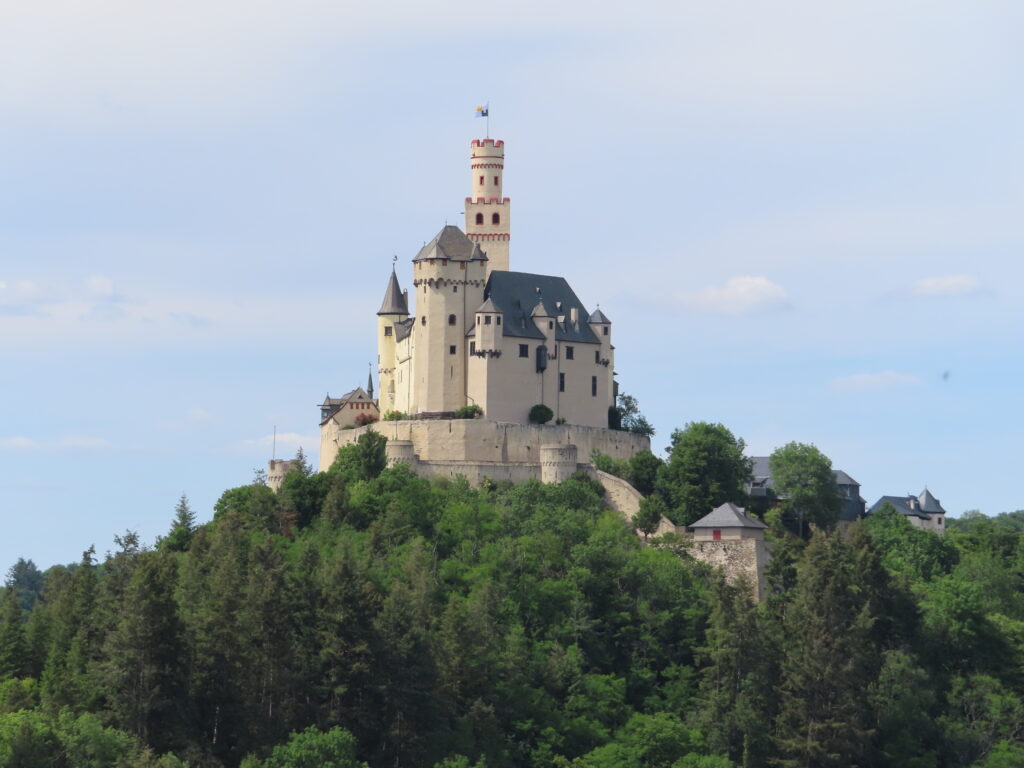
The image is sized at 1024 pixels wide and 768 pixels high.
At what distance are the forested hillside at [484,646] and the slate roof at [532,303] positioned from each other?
8.75 meters

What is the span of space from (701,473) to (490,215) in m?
18.3

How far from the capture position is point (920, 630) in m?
89.4

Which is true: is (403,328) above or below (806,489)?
above

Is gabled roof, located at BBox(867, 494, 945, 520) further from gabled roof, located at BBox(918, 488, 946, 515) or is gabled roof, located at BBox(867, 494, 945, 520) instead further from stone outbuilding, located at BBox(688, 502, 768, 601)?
stone outbuilding, located at BBox(688, 502, 768, 601)

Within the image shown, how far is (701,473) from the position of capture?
330 feet

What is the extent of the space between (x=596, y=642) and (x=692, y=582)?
5.70m

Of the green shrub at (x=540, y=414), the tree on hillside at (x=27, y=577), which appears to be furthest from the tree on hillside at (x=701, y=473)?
the tree on hillside at (x=27, y=577)

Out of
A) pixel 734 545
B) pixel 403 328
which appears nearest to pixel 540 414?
pixel 403 328

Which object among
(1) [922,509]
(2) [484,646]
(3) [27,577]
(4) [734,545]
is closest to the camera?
(2) [484,646]

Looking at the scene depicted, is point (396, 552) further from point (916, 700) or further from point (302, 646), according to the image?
point (916, 700)

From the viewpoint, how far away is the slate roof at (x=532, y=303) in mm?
105250

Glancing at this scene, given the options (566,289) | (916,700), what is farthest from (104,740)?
(566,289)

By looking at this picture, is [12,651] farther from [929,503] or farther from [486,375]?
[929,503]

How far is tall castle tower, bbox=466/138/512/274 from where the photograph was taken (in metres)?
110
